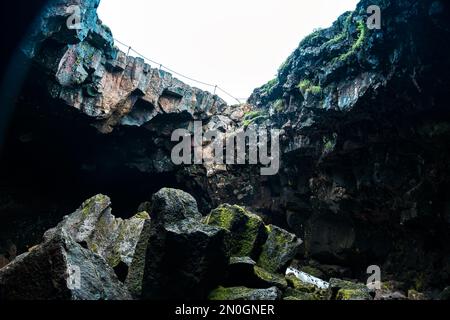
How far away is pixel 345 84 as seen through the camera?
47.8 ft

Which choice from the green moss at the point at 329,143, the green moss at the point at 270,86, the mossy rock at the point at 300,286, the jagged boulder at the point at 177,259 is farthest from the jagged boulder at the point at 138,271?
the green moss at the point at 270,86

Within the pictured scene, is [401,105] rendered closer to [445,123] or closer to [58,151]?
[445,123]

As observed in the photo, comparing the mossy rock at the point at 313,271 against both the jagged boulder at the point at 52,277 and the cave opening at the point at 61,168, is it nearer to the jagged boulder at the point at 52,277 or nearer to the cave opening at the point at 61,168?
the cave opening at the point at 61,168

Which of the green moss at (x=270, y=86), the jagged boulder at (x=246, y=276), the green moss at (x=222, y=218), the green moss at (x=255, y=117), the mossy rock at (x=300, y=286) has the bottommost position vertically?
the mossy rock at (x=300, y=286)

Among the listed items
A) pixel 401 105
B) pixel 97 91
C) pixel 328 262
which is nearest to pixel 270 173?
pixel 328 262

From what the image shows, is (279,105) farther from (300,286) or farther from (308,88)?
(300,286)

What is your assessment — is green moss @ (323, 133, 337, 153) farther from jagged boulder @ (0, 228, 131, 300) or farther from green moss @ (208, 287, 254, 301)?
jagged boulder @ (0, 228, 131, 300)

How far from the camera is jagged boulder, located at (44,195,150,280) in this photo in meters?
10.1

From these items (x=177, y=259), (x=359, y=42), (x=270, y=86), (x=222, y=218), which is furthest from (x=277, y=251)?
(x=270, y=86)

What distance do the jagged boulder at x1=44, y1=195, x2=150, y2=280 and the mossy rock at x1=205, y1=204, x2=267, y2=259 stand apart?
251 cm

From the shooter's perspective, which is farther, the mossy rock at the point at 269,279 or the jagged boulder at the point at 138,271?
the mossy rock at the point at 269,279

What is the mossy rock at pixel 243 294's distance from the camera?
698 cm

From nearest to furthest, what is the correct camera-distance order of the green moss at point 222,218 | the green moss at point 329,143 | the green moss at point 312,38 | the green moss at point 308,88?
the green moss at point 222,218 → the green moss at point 308,88 → the green moss at point 329,143 → the green moss at point 312,38

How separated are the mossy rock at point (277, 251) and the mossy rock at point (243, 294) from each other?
2.44 metres
